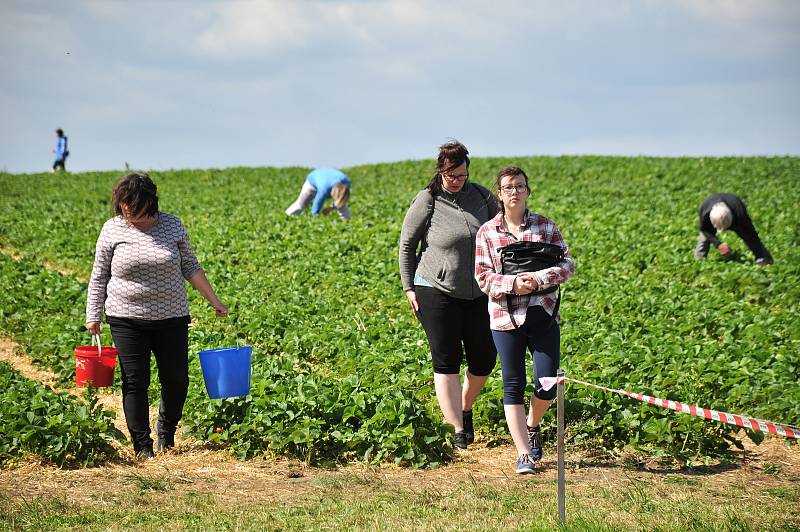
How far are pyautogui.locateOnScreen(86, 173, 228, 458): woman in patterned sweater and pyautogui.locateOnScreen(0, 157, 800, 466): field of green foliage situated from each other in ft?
1.31

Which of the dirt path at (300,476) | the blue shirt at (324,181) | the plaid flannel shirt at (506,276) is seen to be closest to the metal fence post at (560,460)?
the dirt path at (300,476)

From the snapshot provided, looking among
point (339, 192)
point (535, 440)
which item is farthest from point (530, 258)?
point (339, 192)

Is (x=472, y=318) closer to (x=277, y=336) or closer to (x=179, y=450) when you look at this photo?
(x=179, y=450)

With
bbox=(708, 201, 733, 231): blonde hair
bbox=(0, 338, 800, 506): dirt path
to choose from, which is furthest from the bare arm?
bbox=(708, 201, 733, 231): blonde hair

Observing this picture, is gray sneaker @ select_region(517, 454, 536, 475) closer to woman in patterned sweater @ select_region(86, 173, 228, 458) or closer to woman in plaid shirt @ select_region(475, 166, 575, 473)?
woman in plaid shirt @ select_region(475, 166, 575, 473)

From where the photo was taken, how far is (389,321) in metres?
9.98

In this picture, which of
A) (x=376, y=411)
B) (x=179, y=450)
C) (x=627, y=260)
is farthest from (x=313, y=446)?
(x=627, y=260)

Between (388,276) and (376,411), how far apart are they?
6616 mm

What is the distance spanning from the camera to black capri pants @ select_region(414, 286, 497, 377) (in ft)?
19.3

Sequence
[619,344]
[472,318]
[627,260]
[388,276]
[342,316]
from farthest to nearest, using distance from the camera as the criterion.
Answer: [627,260] → [388,276] → [342,316] → [619,344] → [472,318]

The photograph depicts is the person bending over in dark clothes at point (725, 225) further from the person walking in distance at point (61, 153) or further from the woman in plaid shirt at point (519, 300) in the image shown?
the person walking in distance at point (61, 153)

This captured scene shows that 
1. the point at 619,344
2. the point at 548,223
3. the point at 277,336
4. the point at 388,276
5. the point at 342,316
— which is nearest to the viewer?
the point at 548,223

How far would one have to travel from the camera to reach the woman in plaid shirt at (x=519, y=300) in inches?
209

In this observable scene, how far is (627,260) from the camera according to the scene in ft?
45.5
